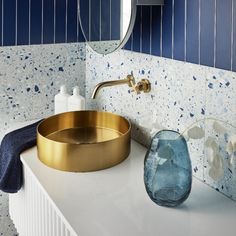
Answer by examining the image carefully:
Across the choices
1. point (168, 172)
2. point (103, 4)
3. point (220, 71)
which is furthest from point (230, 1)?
point (103, 4)

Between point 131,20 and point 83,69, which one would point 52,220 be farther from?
point 83,69

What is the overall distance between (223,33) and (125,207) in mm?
594

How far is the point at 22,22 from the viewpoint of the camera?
1.69 meters

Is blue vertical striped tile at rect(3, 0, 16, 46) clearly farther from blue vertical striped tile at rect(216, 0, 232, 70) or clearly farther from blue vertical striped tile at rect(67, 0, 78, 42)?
blue vertical striped tile at rect(216, 0, 232, 70)

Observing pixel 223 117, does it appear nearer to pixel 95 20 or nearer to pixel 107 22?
pixel 107 22

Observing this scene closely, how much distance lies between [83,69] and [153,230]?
119 centimetres

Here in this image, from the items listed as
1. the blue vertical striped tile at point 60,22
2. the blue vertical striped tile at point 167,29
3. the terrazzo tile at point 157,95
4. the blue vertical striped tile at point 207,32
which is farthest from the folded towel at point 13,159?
the blue vertical striped tile at point 207,32

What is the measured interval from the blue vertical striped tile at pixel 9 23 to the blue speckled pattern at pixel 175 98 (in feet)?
1.48

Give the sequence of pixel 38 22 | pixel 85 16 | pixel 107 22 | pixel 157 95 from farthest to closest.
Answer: pixel 38 22, pixel 85 16, pixel 107 22, pixel 157 95

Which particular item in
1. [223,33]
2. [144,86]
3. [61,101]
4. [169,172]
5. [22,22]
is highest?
[22,22]

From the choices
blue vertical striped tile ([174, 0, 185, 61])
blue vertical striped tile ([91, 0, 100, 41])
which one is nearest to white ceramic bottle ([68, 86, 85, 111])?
blue vertical striped tile ([91, 0, 100, 41])

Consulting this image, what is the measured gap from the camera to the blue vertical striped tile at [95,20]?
152cm

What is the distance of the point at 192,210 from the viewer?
3.30ft

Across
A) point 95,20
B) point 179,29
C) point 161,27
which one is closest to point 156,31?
point 161,27
